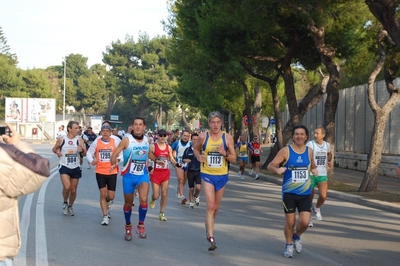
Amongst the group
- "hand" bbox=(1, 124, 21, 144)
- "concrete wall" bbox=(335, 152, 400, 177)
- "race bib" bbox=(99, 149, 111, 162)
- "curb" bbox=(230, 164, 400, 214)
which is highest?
"hand" bbox=(1, 124, 21, 144)

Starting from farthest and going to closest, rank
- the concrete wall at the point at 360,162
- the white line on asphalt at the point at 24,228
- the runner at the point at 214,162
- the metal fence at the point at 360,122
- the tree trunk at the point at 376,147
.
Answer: the concrete wall at the point at 360,162, the metal fence at the point at 360,122, the tree trunk at the point at 376,147, the runner at the point at 214,162, the white line on asphalt at the point at 24,228

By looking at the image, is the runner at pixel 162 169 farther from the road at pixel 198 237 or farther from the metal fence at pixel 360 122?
the metal fence at pixel 360 122

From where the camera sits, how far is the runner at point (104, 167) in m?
10.8

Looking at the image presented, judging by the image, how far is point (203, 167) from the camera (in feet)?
28.4

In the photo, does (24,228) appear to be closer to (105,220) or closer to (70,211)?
(105,220)

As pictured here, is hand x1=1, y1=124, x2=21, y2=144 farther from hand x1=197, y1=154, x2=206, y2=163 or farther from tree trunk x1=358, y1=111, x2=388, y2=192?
tree trunk x1=358, y1=111, x2=388, y2=192

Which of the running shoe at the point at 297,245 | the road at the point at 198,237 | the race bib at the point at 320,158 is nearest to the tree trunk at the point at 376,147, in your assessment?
the road at the point at 198,237

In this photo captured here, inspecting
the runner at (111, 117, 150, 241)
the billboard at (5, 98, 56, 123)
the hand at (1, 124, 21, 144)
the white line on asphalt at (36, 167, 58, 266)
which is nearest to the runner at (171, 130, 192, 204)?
the white line on asphalt at (36, 167, 58, 266)

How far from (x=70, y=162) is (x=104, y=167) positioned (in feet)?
3.74

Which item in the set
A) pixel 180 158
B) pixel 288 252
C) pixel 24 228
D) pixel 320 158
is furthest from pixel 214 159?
pixel 180 158

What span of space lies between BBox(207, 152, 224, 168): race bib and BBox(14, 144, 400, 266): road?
1.19 m

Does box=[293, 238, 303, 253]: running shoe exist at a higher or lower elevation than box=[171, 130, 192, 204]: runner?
lower

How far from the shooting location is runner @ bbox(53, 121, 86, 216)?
1177cm

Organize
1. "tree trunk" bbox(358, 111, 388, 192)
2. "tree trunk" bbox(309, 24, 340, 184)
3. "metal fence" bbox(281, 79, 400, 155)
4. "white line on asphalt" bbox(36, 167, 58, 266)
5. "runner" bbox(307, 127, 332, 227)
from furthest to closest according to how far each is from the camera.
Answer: "metal fence" bbox(281, 79, 400, 155) → "tree trunk" bbox(309, 24, 340, 184) → "tree trunk" bbox(358, 111, 388, 192) → "runner" bbox(307, 127, 332, 227) → "white line on asphalt" bbox(36, 167, 58, 266)
